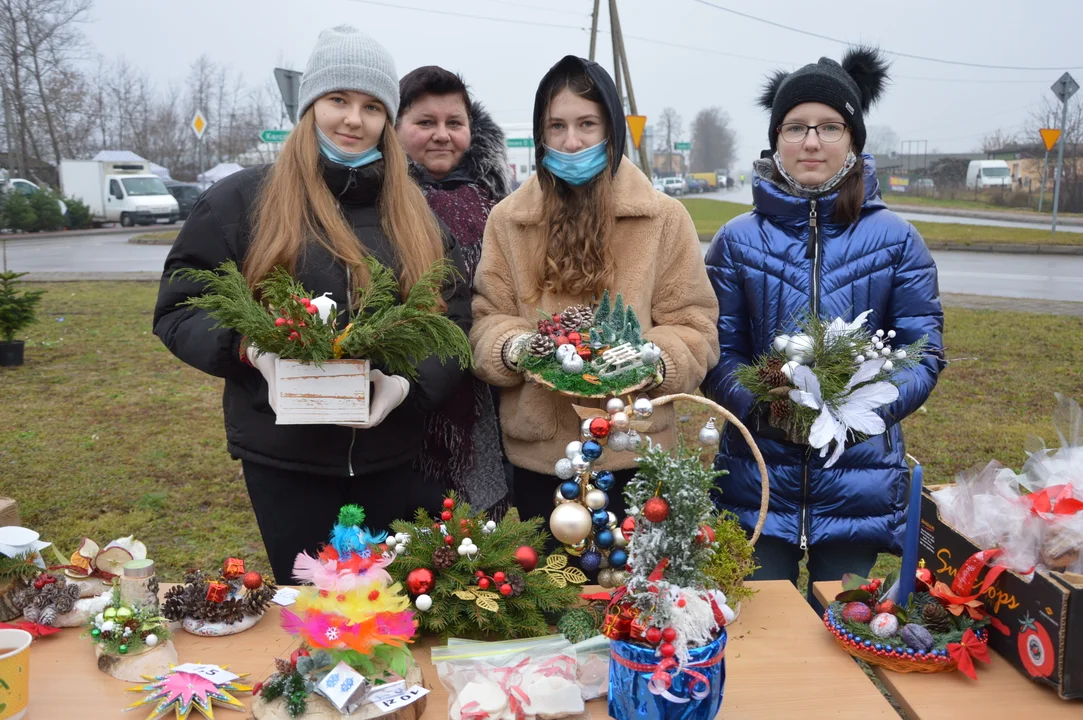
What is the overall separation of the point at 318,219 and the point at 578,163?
0.72 metres

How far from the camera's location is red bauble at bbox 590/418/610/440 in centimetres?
172

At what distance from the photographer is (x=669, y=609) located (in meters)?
1.39

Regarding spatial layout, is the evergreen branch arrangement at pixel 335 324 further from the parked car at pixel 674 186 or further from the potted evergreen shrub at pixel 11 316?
the parked car at pixel 674 186

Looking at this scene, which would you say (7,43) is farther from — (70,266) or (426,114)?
(426,114)

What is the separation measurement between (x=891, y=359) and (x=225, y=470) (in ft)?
15.4

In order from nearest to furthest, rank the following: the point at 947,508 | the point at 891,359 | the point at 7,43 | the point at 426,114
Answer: the point at 947,508 → the point at 891,359 → the point at 426,114 → the point at 7,43

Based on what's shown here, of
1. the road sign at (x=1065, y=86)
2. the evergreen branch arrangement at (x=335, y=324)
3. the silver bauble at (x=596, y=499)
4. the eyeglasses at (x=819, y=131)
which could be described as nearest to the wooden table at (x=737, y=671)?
the silver bauble at (x=596, y=499)

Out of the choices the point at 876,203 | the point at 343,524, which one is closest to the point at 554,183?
the point at 876,203

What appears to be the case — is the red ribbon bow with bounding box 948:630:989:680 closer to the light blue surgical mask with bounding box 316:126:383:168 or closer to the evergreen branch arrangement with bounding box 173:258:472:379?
the evergreen branch arrangement with bounding box 173:258:472:379

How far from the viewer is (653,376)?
2.07 metres

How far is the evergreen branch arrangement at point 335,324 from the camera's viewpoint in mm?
1682

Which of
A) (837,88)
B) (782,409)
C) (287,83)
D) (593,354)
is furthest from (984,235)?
(593,354)

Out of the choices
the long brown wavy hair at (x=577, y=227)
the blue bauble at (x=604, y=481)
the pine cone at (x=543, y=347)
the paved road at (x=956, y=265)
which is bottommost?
the paved road at (x=956, y=265)

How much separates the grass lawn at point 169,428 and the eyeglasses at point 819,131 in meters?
3.18
